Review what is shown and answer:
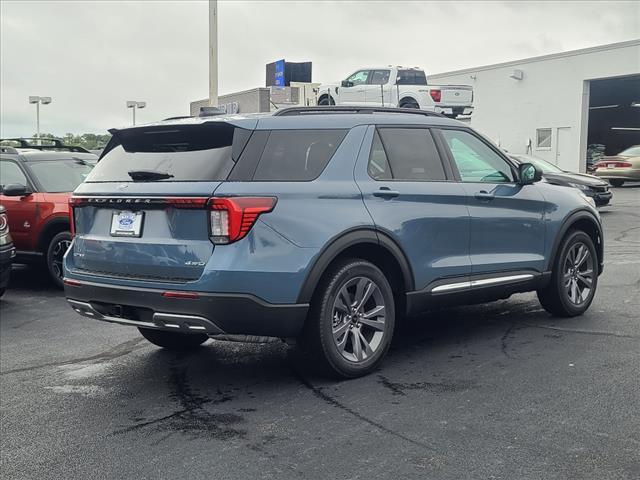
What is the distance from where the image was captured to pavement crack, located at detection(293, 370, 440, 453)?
4078mm

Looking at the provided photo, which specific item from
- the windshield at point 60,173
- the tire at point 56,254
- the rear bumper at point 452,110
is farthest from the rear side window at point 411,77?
the tire at point 56,254

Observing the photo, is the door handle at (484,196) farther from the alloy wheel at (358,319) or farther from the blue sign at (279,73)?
the blue sign at (279,73)

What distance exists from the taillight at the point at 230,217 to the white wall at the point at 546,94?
2786cm

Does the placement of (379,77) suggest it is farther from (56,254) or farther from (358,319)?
(358,319)

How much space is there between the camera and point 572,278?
279 inches

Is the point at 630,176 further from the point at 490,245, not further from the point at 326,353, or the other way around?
the point at 326,353

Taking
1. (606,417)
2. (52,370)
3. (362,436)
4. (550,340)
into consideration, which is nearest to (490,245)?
(550,340)

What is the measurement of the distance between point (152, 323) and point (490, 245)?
111 inches

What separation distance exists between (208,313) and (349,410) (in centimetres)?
103

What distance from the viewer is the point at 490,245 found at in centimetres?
619

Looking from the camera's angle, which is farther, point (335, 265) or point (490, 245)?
point (490, 245)

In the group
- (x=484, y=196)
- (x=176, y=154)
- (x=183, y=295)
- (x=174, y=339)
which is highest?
(x=176, y=154)

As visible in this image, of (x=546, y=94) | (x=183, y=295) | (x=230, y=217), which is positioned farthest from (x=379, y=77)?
(x=183, y=295)

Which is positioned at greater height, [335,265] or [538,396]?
[335,265]
